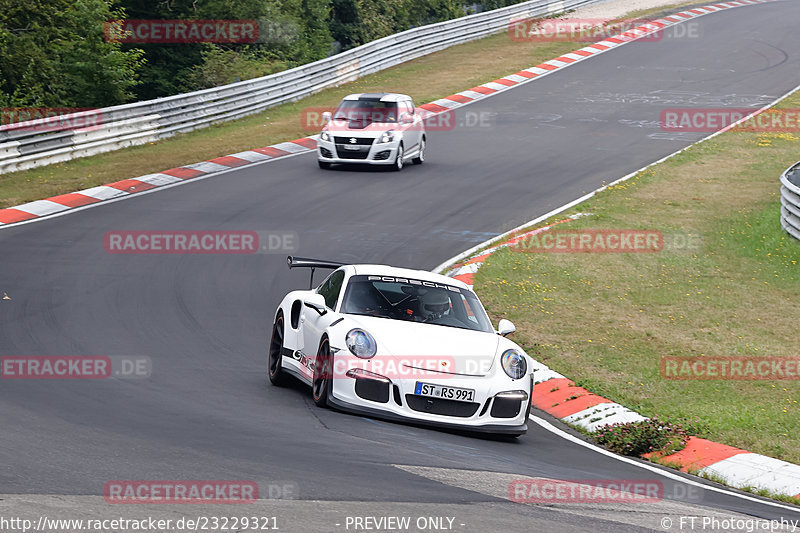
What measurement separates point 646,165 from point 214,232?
1214cm

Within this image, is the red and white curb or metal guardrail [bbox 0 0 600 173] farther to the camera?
metal guardrail [bbox 0 0 600 173]

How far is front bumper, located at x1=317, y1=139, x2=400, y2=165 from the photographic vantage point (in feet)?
81.4

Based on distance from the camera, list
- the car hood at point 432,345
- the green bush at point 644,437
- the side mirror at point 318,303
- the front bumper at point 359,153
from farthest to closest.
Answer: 1. the front bumper at point 359,153
2. the side mirror at point 318,303
3. the green bush at point 644,437
4. the car hood at point 432,345

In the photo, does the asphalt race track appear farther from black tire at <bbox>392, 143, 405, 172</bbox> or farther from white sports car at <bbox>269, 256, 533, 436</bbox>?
black tire at <bbox>392, 143, 405, 172</bbox>

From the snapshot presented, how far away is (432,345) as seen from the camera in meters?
9.68

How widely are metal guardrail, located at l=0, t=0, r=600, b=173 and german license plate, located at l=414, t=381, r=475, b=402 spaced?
16347 mm

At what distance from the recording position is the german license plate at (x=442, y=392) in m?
9.35

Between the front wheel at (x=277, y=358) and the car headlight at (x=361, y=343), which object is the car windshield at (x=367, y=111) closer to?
the front wheel at (x=277, y=358)
